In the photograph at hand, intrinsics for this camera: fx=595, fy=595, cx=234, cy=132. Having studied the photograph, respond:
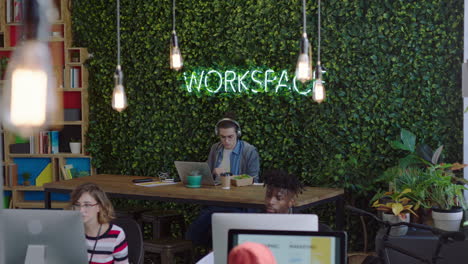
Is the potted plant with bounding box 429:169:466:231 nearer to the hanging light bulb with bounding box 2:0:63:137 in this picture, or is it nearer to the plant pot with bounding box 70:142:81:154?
the hanging light bulb with bounding box 2:0:63:137

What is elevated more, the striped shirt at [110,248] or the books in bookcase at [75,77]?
the books in bookcase at [75,77]

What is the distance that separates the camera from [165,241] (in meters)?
5.78

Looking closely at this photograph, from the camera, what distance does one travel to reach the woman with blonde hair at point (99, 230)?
3367mm

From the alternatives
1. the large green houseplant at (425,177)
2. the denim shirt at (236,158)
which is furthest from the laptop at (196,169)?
the large green houseplant at (425,177)

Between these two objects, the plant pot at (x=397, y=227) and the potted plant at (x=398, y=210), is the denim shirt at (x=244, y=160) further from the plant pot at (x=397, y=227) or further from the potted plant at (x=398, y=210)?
the plant pot at (x=397, y=227)

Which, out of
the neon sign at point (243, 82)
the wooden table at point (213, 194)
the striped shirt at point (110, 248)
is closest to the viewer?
the striped shirt at point (110, 248)

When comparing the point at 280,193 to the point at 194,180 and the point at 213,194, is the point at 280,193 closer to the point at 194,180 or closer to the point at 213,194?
the point at 213,194

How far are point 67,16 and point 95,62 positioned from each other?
712mm

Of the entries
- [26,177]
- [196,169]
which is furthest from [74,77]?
[196,169]

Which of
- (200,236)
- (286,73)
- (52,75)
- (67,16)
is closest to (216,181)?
(200,236)

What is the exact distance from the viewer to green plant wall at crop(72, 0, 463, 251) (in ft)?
19.0

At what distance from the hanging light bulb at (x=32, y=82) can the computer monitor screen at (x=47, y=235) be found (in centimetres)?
176

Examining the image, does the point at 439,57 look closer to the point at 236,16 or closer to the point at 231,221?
the point at 236,16

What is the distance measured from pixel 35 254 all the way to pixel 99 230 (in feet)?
2.66
